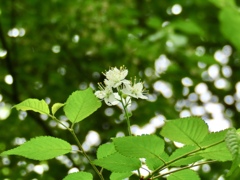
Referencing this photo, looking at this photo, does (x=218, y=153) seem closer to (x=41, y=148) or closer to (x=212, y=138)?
(x=212, y=138)

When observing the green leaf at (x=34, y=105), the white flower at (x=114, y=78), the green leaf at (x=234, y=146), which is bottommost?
the green leaf at (x=234, y=146)

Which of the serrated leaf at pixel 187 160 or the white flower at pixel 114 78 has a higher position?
the white flower at pixel 114 78

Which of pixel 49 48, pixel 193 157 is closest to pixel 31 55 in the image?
pixel 49 48

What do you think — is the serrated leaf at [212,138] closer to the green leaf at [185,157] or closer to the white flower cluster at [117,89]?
the green leaf at [185,157]

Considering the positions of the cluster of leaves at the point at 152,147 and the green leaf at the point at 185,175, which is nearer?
the cluster of leaves at the point at 152,147

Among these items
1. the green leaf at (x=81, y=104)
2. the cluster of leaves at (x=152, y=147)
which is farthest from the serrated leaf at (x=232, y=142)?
the green leaf at (x=81, y=104)

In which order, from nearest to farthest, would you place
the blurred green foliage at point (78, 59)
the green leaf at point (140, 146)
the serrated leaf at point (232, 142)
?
the serrated leaf at point (232, 142), the green leaf at point (140, 146), the blurred green foliage at point (78, 59)

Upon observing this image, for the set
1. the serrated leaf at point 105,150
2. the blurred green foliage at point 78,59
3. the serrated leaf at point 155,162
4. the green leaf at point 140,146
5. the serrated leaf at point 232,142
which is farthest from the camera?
the blurred green foliage at point 78,59

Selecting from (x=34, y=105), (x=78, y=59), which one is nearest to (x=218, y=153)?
(x=34, y=105)
